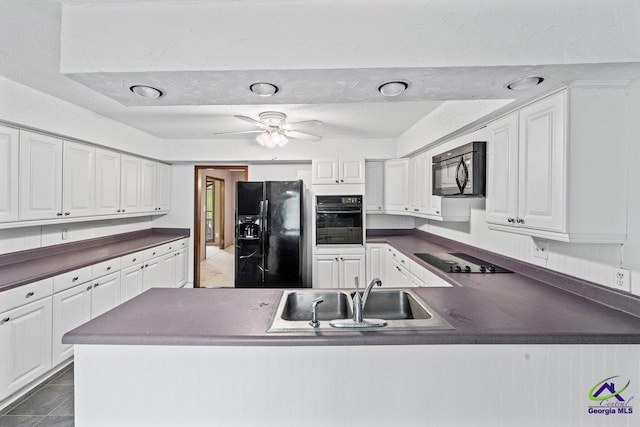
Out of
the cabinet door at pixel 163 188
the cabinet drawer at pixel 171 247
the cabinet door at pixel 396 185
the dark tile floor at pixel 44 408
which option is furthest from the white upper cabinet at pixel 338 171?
the dark tile floor at pixel 44 408

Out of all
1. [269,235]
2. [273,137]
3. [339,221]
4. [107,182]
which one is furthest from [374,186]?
[107,182]

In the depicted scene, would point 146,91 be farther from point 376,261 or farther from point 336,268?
point 376,261

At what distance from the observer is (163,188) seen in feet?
14.9

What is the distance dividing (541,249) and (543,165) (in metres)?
0.76

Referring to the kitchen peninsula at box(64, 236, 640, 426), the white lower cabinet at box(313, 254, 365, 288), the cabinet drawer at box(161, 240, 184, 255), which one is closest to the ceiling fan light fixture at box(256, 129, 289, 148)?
the white lower cabinet at box(313, 254, 365, 288)

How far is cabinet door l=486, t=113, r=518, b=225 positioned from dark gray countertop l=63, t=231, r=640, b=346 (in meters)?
0.51

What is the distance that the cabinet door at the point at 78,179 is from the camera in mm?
2787

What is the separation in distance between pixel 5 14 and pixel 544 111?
2781 mm

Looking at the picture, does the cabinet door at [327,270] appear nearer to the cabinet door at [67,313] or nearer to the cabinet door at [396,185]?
the cabinet door at [396,185]

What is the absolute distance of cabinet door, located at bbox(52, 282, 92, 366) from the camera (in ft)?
7.79

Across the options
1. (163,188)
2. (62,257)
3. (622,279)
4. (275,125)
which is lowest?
(62,257)

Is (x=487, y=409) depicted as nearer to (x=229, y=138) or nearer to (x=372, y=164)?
(x=372, y=164)

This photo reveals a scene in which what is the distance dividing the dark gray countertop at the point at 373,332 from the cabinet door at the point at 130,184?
2.41 meters

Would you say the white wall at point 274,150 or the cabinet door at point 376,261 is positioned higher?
the white wall at point 274,150
